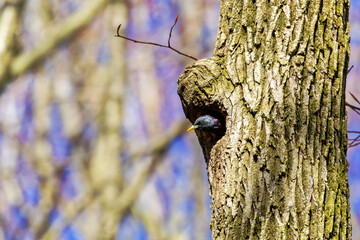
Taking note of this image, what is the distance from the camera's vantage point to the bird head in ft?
7.95

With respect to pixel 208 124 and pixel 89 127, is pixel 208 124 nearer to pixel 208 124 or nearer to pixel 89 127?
pixel 208 124

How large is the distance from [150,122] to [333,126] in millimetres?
10006

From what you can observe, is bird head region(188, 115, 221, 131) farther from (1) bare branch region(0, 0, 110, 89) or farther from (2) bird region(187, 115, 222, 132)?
(1) bare branch region(0, 0, 110, 89)

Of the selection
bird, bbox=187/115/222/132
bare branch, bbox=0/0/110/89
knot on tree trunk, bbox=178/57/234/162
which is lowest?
bird, bbox=187/115/222/132

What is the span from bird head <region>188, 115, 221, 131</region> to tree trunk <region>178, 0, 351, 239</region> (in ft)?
0.32

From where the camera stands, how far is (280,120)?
2.09 m

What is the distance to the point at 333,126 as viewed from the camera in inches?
82.9

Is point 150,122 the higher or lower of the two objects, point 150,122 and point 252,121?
the higher

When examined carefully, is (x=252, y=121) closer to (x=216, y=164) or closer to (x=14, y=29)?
(x=216, y=164)

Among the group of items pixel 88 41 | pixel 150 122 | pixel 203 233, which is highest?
pixel 88 41

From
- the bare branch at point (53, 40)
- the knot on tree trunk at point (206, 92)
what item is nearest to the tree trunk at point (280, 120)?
the knot on tree trunk at point (206, 92)

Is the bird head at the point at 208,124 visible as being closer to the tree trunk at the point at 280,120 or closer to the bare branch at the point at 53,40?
the tree trunk at the point at 280,120

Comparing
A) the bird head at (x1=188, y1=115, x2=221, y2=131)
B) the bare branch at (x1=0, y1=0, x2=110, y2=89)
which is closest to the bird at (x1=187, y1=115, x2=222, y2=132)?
the bird head at (x1=188, y1=115, x2=221, y2=131)

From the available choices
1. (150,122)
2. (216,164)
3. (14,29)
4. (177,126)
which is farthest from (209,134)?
(150,122)
